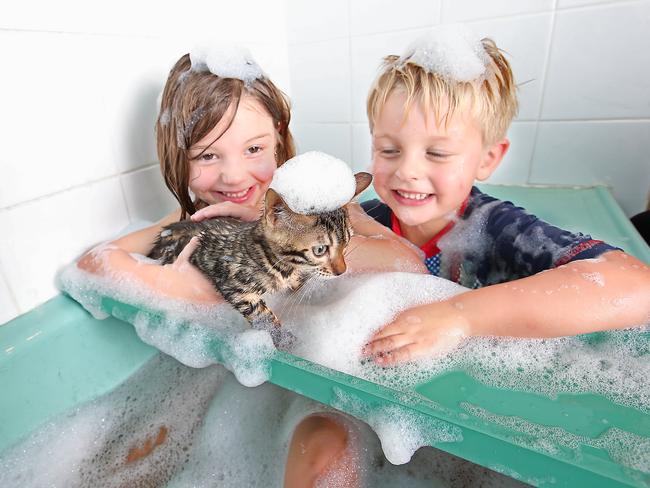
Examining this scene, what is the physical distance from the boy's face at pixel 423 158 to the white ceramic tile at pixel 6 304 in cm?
96

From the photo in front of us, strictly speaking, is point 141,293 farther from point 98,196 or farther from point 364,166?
point 364,166

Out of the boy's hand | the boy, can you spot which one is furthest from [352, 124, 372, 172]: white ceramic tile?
the boy's hand

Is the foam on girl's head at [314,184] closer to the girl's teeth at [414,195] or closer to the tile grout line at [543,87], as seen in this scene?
the girl's teeth at [414,195]

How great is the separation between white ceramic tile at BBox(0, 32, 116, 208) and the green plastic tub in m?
0.33

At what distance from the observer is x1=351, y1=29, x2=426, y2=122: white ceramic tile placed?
155 centimetres

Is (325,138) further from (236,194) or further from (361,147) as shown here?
(236,194)

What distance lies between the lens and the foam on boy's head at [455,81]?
93 cm

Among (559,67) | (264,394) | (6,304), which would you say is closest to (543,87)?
(559,67)

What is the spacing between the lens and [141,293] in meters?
0.95

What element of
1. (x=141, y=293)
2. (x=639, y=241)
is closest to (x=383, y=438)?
(x=141, y=293)

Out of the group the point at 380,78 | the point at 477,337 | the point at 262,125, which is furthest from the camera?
the point at 262,125

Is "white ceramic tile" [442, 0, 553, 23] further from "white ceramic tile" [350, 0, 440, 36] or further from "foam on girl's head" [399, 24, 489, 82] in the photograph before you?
"foam on girl's head" [399, 24, 489, 82]

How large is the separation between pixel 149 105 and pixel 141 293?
644 millimetres

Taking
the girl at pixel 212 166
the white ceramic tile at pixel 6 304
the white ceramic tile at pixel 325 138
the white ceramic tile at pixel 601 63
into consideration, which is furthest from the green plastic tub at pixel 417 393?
the white ceramic tile at pixel 325 138
